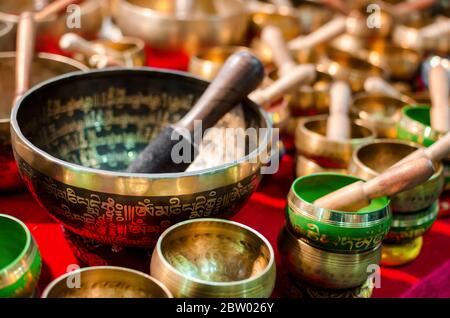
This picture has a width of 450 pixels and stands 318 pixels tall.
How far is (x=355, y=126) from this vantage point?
166cm

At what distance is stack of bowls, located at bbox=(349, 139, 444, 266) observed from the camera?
1.33 m

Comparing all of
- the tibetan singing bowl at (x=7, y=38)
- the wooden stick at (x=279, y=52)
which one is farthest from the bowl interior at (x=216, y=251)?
the tibetan singing bowl at (x=7, y=38)

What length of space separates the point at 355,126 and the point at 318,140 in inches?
8.4

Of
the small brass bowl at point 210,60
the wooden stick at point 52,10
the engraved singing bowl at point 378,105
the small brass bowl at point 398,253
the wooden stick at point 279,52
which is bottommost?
the small brass bowl at point 398,253

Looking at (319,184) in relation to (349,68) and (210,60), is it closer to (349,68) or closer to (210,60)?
(210,60)

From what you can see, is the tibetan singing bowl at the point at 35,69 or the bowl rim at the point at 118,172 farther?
the tibetan singing bowl at the point at 35,69

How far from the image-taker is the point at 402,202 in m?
1.33

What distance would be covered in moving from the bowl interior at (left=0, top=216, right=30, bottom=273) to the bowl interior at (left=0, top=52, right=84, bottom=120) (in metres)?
0.71

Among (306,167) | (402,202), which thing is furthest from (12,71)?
(402,202)

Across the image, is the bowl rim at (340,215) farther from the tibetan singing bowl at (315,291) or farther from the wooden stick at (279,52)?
the wooden stick at (279,52)

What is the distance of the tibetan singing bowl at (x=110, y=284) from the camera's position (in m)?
0.92
